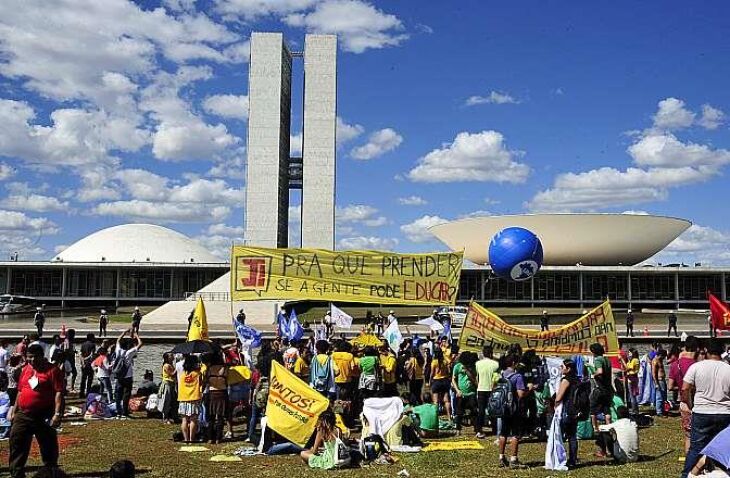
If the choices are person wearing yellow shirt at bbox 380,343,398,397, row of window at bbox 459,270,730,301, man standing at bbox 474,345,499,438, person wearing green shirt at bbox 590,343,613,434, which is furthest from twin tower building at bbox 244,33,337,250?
person wearing green shirt at bbox 590,343,613,434

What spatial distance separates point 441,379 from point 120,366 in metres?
5.70

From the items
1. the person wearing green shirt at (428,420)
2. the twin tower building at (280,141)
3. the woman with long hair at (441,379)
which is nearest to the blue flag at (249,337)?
the woman with long hair at (441,379)

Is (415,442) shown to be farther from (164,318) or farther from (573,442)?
(164,318)

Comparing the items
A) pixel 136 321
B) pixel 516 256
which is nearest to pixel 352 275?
pixel 516 256

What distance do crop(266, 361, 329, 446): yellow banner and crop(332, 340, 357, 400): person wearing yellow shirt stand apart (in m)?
1.89

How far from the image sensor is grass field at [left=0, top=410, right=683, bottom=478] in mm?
8570

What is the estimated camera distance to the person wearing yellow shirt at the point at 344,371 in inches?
448

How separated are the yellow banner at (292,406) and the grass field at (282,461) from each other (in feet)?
1.32

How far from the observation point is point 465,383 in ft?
38.1

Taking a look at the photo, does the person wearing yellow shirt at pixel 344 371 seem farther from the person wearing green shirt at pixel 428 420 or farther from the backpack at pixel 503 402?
the backpack at pixel 503 402

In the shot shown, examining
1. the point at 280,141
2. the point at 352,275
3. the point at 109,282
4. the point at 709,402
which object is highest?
the point at 280,141

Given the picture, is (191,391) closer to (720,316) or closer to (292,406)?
(292,406)

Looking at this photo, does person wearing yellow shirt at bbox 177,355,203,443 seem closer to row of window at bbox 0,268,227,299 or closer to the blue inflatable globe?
the blue inflatable globe

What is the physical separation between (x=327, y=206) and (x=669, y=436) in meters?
68.0
